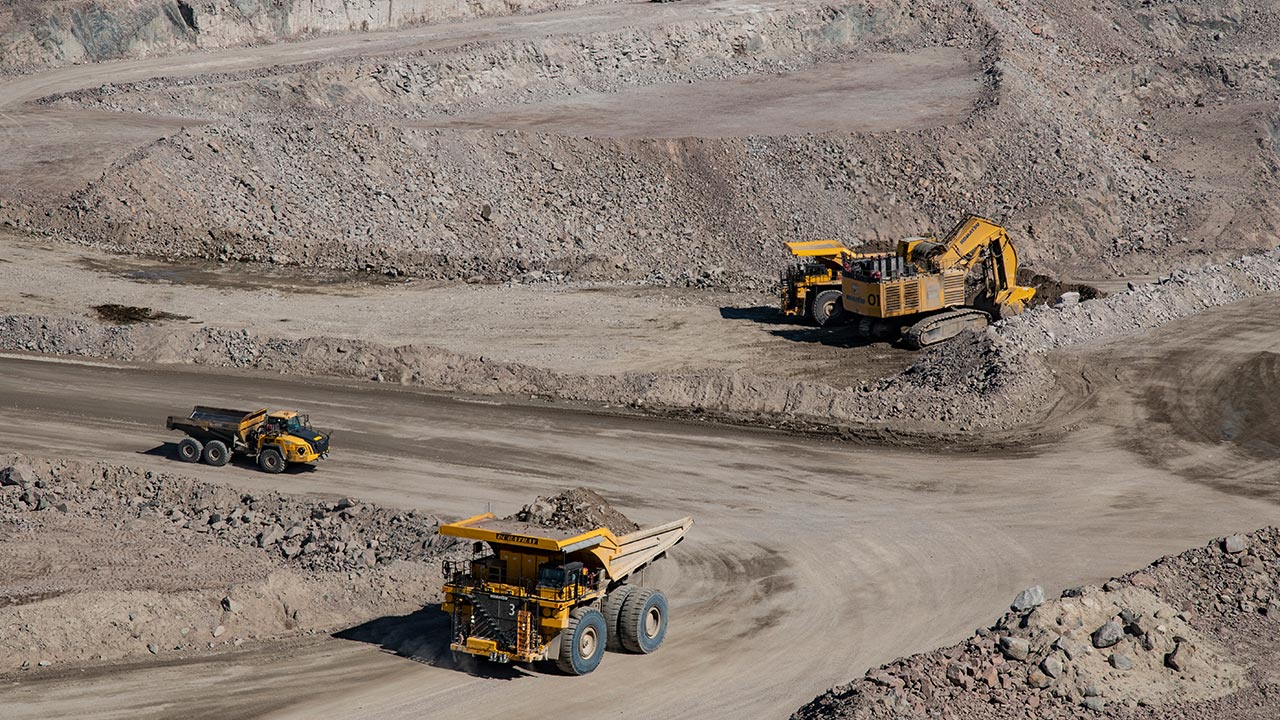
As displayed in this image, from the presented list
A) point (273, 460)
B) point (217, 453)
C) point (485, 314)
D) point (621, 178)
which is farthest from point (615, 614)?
point (621, 178)

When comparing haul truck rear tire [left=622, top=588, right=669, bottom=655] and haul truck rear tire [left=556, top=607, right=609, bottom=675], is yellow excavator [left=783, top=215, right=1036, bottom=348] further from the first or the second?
haul truck rear tire [left=556, top=607, right=609, bottom=675]

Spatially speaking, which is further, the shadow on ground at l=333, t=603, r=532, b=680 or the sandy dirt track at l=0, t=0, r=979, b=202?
the sandy dirt track at l=0, t=0, r=979, b=202

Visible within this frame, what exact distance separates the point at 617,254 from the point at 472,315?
8345mm

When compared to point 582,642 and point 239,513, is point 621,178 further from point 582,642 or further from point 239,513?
point 582,642

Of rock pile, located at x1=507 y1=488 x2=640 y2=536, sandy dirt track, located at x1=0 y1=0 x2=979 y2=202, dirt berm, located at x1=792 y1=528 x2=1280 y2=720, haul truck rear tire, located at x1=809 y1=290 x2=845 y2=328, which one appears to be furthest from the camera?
sandy dirt track, located at x1=0 y1=0 x2=979 y2=202

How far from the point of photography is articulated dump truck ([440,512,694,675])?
1777cm

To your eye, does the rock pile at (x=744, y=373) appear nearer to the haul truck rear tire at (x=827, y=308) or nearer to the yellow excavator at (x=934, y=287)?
the yellow excavator at (x=934, y=287)

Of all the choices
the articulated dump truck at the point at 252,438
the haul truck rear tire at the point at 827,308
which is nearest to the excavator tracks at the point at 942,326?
the haul truck rear tire at the point at 827,308

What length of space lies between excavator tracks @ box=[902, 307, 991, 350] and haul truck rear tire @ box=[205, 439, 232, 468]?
1785cm

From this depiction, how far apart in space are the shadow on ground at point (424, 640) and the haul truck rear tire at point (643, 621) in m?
1.43

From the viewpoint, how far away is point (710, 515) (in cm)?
2548

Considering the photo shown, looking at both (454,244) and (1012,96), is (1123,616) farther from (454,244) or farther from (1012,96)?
(1012,96)

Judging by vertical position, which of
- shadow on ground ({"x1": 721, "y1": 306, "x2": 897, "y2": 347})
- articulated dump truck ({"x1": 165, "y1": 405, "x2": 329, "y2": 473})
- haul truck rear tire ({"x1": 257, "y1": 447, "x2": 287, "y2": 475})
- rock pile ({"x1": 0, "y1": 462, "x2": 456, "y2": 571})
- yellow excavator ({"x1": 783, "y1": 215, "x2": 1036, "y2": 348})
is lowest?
rock pile ({"x1": 0, "y1": 462, "x2": 456, "y2": 571})

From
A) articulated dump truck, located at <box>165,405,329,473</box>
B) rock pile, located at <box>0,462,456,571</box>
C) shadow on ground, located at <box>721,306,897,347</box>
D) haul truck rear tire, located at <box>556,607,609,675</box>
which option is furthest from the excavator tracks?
haul truck rear tire, located at <box>556,607,609,675</box>
